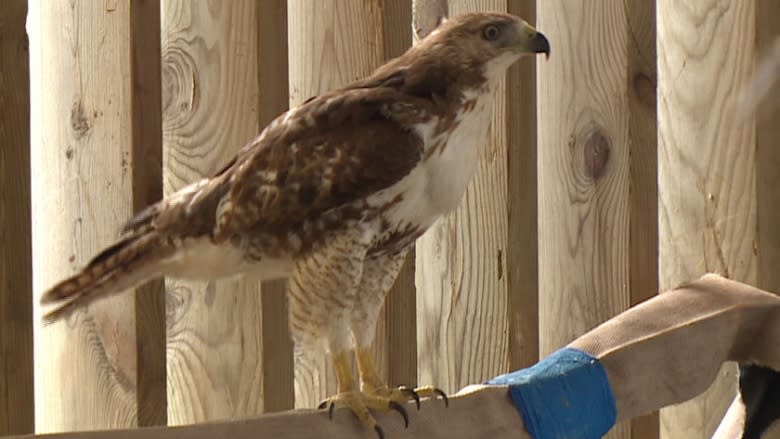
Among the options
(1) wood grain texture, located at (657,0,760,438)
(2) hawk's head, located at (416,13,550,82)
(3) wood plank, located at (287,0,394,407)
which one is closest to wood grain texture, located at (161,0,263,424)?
(3) wood plank, located at (287,0,394,407)

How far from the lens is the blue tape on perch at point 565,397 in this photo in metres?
1.68

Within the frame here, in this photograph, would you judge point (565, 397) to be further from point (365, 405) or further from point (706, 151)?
point (706, 151)

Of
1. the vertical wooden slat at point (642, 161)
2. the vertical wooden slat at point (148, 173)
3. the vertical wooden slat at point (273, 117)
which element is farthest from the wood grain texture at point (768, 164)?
the vertical wooden slat at point (148, 173)

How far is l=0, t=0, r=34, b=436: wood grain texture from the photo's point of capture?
1643mm

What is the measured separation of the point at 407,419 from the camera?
1614 mm

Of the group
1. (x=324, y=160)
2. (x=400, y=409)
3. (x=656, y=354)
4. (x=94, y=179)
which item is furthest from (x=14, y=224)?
(x=656, y=354)

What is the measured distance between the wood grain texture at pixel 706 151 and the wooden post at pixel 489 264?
26 cm

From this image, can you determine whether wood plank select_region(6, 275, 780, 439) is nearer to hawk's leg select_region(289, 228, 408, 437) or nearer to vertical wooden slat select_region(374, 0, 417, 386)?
hawk's leg select_region(289, 228, 408, 437)

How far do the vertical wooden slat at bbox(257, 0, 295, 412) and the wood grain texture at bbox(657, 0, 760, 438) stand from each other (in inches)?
28.1

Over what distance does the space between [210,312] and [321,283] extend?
42cm

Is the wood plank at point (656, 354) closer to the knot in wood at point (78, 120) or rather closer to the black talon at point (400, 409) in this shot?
the black talon at point (400, 409)

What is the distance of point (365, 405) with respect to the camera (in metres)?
1.62

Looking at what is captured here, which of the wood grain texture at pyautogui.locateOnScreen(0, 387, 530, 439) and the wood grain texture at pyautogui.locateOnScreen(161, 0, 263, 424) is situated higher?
the wood grain texture at pyautogui.locateOnScreen(161, 0, 263, 424)

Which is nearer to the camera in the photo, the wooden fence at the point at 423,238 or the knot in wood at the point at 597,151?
the wooden fence at the point at 423,238
